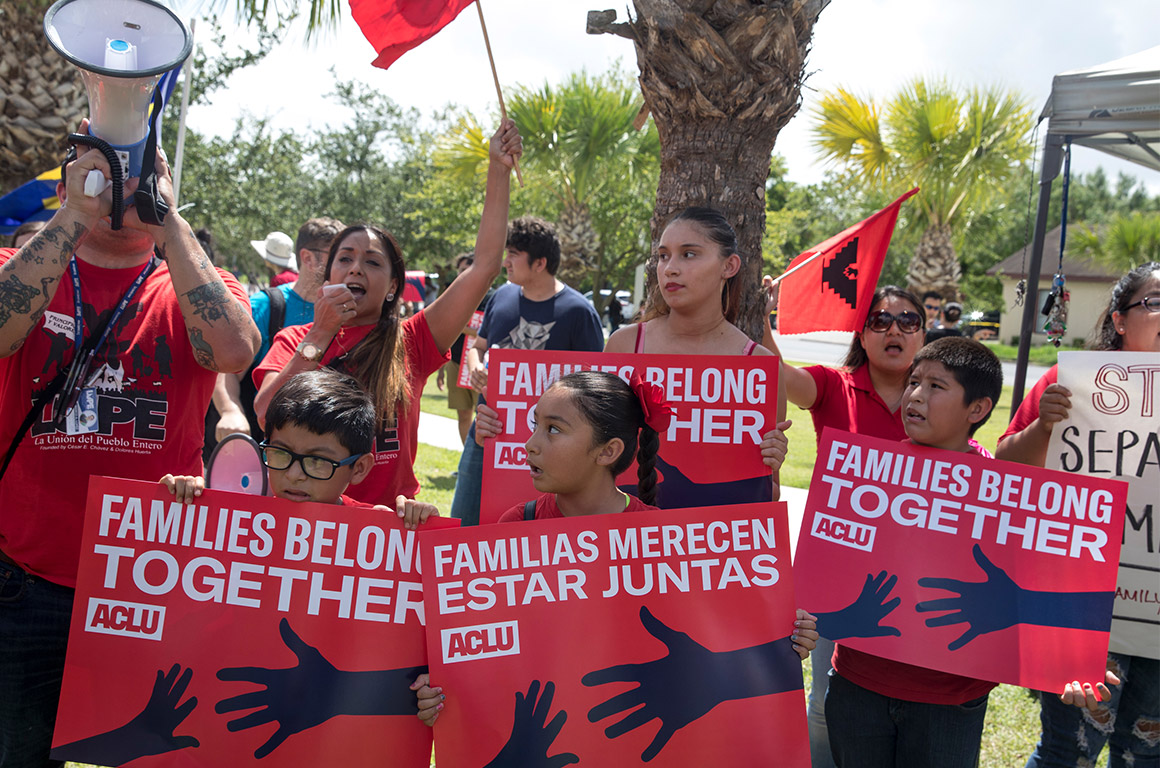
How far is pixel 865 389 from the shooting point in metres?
3.28

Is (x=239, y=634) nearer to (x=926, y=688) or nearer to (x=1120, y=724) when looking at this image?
(x=926, y=688)

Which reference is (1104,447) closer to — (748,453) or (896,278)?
(748,453)

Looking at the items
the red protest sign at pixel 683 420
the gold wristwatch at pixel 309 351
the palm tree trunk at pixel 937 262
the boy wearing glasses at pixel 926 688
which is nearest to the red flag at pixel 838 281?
the boy wearing glasses at pixel 926 688

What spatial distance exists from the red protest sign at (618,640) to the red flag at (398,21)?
6.76 ft

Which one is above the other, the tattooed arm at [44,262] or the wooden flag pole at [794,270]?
the wooden flag pole at [794,270]

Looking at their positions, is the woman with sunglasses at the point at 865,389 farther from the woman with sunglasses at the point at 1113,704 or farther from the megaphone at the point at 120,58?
the megaphone at the point at 120,58

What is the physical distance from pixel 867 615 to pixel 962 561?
1.06ft

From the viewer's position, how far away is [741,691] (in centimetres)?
223

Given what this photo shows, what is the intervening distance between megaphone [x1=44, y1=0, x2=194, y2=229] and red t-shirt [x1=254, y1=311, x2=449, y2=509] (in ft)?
2.50

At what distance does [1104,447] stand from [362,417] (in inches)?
92.1

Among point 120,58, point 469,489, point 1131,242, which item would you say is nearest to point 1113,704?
point 469,489

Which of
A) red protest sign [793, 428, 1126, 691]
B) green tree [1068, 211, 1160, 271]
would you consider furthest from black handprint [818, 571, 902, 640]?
green tree [1068, 211, 1160, 271]

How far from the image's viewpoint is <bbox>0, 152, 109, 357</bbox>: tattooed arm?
207cm

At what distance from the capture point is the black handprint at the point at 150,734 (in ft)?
6.84
